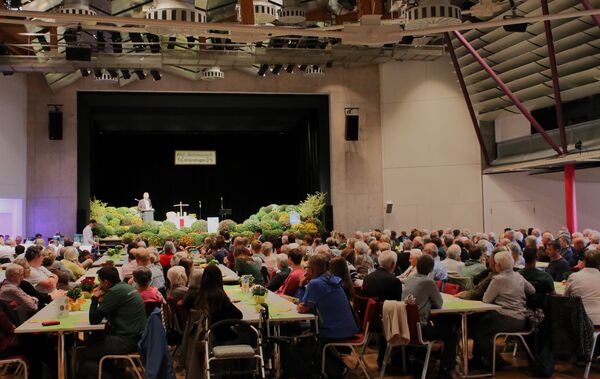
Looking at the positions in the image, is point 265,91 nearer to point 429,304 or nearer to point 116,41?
point 116,41

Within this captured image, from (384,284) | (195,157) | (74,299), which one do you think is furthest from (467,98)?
(74,299)

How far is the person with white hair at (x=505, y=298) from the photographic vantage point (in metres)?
6.82

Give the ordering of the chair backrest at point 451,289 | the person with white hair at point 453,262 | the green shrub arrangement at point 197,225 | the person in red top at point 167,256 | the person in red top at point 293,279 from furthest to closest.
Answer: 1. the green shrub arrangement at point 197,225
2. the person in red top at point 167,256
3. the person with white hair at point 453,262
4. the chair backrest at point 451,289
5. the person in red top at point 293,279

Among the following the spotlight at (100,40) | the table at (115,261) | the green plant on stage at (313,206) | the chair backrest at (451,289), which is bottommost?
the chair backrest at (451,289)

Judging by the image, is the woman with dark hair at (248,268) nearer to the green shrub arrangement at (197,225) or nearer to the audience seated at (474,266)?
the audience seated at (474,266)

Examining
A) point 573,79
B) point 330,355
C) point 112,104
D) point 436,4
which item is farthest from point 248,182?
point 330,355

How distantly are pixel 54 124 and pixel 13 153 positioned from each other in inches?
60.7

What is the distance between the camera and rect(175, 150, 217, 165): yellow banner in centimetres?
2842

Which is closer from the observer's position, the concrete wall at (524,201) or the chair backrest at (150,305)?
the chair backrest at (150,305)

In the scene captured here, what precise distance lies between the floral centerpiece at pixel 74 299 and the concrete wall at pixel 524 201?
17886 mm

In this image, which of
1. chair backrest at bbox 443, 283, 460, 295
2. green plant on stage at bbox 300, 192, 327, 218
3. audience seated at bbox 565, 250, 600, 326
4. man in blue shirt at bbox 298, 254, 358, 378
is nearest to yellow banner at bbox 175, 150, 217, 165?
green plant on stage at bbox 300, 192, 327, 218

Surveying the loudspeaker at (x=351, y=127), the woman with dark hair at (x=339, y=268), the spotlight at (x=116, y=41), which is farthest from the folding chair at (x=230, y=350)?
the loudspeaker at (x=351, y=127)

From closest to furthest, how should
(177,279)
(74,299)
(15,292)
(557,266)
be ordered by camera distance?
(74,299)
(15,292)
(177,279)
(557,266)

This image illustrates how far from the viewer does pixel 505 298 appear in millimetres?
6883
